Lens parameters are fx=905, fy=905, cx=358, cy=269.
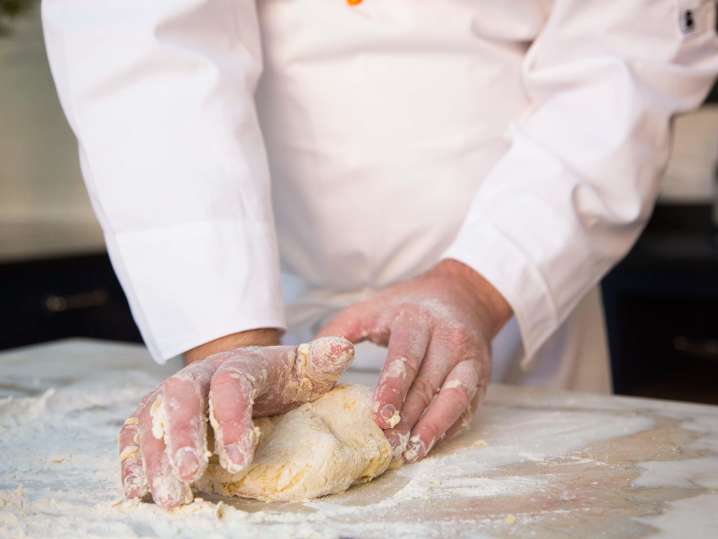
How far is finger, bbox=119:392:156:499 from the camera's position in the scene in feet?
2.62

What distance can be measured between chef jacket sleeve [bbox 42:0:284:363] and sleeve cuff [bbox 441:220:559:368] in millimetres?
259

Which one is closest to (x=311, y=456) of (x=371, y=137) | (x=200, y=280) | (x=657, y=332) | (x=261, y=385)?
(x=261, y=385)

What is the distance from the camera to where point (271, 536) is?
723 millimetres

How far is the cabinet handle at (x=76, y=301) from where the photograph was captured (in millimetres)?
2494

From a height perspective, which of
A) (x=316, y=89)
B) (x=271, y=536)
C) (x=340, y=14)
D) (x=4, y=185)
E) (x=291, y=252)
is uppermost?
(x=340, y=14)

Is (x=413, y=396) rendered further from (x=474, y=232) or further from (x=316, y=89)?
(x=316, y=89)

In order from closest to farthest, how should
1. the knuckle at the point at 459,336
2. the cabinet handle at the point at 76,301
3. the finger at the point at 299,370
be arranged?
the finger at the point at 299,370, the knuckle at the point at 459,336, the cabinet handle at the point at 76,301

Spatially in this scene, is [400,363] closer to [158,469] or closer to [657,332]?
[158,469]

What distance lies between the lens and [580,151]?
1.27 metres

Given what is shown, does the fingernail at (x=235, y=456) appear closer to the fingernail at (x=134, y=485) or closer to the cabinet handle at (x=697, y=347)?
the fingernail at (x=134, y=485)

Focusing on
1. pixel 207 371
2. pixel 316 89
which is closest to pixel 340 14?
pixel 316 89

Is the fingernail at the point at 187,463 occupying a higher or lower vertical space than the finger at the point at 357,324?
higher

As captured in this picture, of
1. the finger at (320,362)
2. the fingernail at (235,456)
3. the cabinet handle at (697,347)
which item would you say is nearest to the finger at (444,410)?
the finger at (320,362)

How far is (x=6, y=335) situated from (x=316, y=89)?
1.43m
